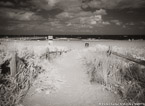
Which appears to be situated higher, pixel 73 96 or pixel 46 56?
pixel 46 56

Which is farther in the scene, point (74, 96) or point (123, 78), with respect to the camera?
point (123, 78)

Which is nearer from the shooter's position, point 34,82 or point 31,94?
point 31,94

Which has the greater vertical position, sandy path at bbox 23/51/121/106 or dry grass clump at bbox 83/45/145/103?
dry grass clump at bbox 83/45/145/103

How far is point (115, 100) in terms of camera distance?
456 cm

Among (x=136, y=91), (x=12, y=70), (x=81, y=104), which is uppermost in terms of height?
(x=12, y=70)

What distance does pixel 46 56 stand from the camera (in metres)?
10.8

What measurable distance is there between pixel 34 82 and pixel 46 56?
4851mm

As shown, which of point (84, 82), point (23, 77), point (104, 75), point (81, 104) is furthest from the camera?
point (84, 82)

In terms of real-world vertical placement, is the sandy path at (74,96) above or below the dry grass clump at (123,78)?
below

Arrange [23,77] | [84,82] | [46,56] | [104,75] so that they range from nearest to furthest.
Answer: [23,77]
[104,75]
[84,82]
[46,56]

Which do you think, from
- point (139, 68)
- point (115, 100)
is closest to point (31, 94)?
point (115, 100)

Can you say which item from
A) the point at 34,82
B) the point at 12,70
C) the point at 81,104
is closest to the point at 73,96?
the point at 81,104

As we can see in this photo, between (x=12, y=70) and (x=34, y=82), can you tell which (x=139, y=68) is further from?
(x=12, y=70)

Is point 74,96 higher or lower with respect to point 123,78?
lower
